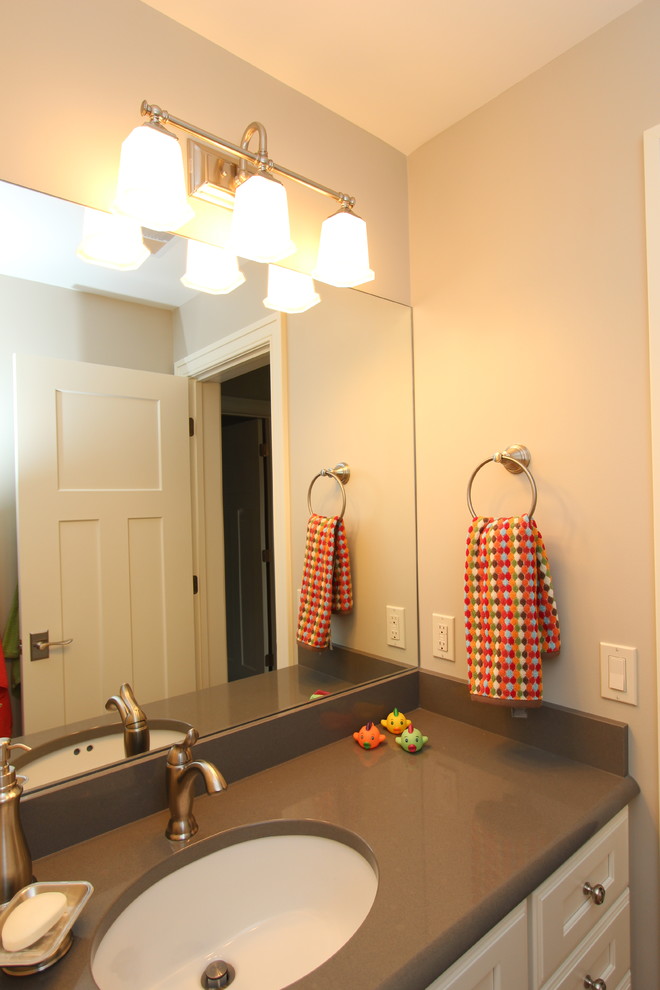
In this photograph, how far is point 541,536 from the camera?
4.23 ft

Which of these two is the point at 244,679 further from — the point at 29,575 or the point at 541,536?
the point at 541,536

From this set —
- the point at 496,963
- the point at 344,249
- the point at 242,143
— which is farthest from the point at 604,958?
the point at 242,143

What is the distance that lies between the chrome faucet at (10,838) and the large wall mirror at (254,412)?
0.69 feet

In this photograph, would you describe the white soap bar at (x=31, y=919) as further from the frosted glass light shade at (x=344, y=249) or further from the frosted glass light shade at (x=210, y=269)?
the frosted glass light shade at (x=344, y=249)

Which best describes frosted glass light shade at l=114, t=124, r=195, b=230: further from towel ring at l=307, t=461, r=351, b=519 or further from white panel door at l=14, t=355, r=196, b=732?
towel ring at l=307, t=461, r=351, b=519

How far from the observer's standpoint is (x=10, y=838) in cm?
79

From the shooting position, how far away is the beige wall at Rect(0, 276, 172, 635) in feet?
3.17

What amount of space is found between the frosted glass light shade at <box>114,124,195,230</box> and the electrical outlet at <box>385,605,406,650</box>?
1.11 metres

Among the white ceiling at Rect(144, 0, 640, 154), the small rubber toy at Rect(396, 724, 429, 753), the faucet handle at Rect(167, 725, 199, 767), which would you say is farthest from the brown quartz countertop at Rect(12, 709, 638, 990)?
the white ceiling at Rect(144, 0, 640, 154)

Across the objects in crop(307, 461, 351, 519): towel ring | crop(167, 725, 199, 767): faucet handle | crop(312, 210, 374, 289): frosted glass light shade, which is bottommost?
crop(167, 725, 199, 767): faucet handle

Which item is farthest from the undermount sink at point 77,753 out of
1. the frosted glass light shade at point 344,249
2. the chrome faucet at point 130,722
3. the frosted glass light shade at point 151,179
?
the frosted glass light shade at point 344,249

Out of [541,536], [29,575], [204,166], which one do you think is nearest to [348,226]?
[204,166]

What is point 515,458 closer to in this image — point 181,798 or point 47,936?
point 181,798

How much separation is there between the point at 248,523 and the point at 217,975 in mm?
830
